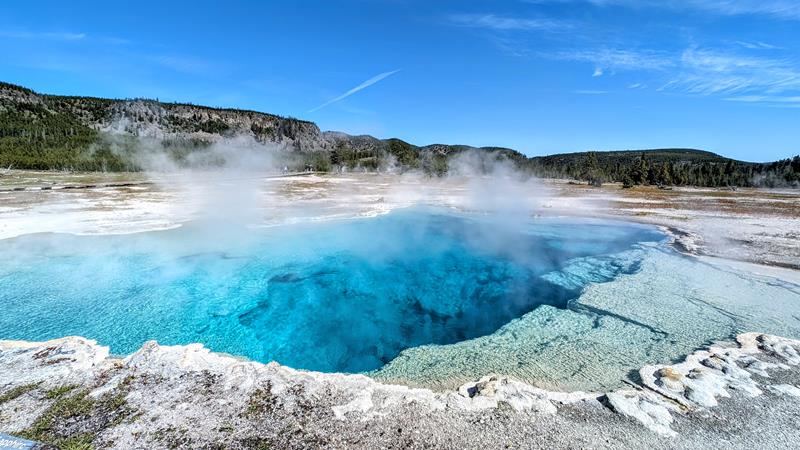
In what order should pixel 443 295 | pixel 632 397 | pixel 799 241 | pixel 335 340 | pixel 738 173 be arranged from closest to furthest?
pixel 632 397
pixel 335 340
pixel 443 295
pixel 799 241
pixel 738 173

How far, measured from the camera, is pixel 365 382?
471cm

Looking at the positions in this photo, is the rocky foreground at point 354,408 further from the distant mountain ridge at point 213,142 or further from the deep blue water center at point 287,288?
the distant mountain ridge at point 213,142

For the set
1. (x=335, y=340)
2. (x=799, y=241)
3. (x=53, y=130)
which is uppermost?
(x=53, y=130)

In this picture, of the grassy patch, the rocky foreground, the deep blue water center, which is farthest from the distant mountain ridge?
the grassy patch

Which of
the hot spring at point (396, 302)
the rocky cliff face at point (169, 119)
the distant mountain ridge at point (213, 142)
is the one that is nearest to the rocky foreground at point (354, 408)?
the hot spring at point (396, 302)

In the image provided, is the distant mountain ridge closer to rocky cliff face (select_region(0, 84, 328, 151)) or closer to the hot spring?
rocky cliff face (select_region(0, 84, 328, 151))

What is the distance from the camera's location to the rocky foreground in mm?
3650

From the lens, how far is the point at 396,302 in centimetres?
895

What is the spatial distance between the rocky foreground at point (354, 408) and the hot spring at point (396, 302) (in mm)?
654

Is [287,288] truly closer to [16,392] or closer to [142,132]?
[16,392]

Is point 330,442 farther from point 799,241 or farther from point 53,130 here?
point 53,130

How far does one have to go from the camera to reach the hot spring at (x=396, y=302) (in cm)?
600

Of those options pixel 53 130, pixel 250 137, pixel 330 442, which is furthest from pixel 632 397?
pixel 250 137

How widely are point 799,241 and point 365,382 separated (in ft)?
51.8
